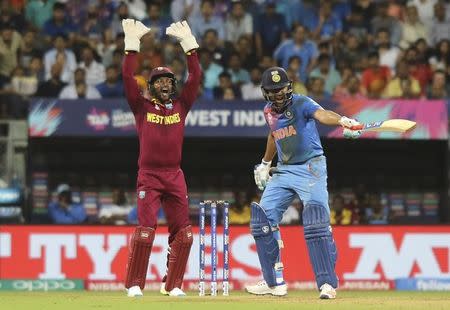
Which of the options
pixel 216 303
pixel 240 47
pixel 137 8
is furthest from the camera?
pixel 137 8

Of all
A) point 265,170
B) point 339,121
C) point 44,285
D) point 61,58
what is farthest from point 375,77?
point 339,121

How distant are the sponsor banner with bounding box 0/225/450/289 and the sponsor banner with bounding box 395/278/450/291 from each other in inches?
2.2

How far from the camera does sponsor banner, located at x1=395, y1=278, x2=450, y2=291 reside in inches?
636

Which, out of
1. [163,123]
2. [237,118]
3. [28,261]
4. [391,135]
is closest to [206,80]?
[237,118]

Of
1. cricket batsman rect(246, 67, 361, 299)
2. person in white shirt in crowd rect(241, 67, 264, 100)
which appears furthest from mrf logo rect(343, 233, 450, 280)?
cricket batsman rect(246, 67, 361, 299)

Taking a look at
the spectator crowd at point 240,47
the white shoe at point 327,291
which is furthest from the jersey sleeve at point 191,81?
the spectator crowd at point 240,47

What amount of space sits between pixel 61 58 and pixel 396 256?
19.5ft

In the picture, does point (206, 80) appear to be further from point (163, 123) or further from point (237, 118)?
point (163, 123)

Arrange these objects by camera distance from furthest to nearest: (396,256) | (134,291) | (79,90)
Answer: (79,90) → (396,256) → (134,291)

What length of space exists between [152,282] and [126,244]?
587 mm

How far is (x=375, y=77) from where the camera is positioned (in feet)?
62.6

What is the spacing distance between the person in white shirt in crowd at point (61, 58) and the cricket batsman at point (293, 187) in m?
7.79

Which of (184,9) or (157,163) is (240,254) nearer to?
(157,163)

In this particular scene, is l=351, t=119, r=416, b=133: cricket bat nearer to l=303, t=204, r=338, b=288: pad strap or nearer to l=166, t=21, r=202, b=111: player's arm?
Answer: l=303, t=204, r=338, b=288: pad strap
